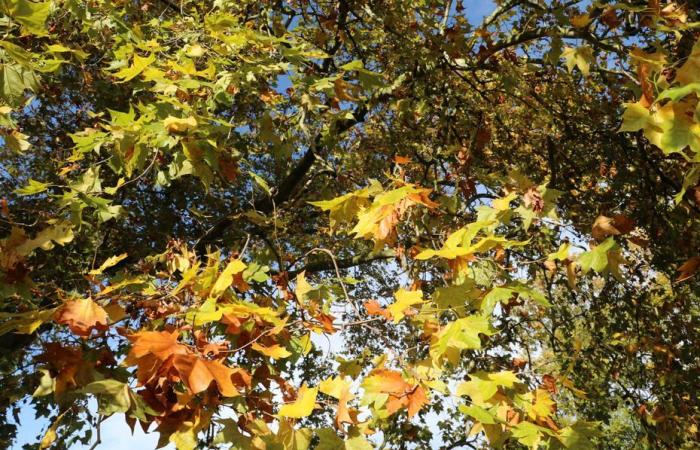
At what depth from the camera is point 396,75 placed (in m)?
6.21

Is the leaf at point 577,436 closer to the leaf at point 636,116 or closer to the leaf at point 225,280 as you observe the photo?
the leaf at point 636,116

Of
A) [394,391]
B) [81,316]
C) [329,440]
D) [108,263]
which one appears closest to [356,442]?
[329,440]

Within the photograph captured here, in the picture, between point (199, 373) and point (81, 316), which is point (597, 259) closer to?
point (199, 373)

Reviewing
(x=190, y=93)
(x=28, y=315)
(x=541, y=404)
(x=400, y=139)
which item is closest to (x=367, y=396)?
(x=541, y=404)

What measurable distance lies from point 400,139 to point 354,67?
3.08m

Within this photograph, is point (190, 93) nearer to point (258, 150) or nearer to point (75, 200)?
point (75, 200)

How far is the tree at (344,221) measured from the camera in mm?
1975

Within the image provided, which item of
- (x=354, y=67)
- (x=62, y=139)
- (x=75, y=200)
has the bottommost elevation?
(x=75, y=200)

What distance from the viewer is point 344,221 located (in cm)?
318

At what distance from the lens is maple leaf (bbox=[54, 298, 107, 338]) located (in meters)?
2.00

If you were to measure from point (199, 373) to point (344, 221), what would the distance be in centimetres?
159

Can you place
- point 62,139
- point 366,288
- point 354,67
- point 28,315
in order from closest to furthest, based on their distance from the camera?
1. point 28,315
2. point 354,67
3. point 62,139
4. point 366,288

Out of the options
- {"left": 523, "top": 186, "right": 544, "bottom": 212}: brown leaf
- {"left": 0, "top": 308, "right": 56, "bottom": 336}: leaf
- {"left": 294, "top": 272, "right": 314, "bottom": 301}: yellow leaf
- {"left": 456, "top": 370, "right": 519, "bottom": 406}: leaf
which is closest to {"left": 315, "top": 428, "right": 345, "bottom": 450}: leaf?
{"left": 456, "top": 370, "right": 519, "bottom": 406}: leaf

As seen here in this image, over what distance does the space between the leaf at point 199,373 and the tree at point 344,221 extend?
10mm
